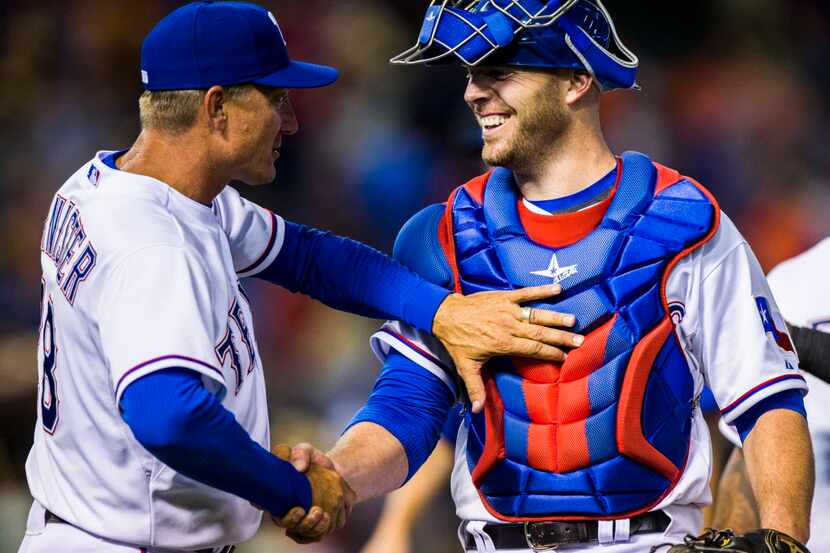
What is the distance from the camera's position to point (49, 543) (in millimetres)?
2219

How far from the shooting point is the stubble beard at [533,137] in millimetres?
2570

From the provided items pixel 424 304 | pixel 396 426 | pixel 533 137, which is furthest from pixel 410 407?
pixel 533 137

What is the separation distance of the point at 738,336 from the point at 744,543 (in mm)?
500

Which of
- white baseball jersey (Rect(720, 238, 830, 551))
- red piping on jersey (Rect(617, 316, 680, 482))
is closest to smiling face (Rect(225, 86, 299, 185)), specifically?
red piping on jersey (Rect(617, 316, 680, 482))

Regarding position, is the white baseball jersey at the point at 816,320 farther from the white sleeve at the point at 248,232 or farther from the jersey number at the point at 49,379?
the jersey number at the point at 49,379

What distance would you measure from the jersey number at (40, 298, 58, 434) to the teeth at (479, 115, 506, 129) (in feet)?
3.30

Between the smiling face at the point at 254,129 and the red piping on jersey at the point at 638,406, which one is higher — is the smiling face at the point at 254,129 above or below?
above

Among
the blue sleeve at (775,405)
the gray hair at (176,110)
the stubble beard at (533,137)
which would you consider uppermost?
the gray hair at (176,110)

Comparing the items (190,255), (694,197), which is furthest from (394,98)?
(190,255)

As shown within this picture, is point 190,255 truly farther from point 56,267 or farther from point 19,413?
point 19,413

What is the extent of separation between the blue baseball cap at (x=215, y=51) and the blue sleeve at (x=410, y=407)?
71 cm

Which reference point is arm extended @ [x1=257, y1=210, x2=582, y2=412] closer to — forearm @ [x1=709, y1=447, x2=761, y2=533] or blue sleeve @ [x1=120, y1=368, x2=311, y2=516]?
blue sleeve @ [x1=120, y1=368, x2=311, y2=516]

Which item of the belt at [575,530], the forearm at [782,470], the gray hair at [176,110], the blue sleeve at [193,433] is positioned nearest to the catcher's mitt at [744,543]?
the forearm at [782,470]

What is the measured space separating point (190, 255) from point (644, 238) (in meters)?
0.96
